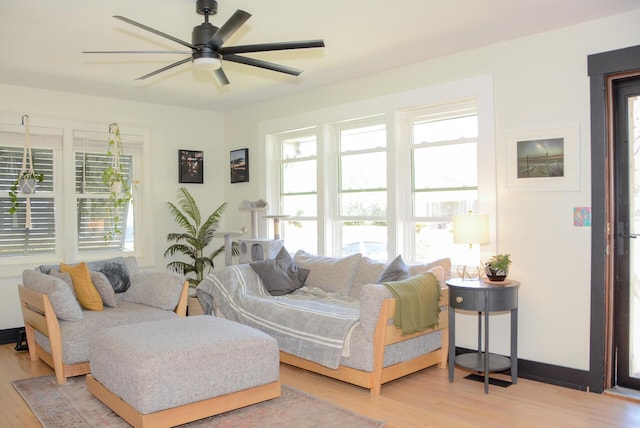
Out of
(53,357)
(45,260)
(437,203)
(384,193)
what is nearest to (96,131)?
(45,260)

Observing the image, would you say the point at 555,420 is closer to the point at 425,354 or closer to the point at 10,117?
the point at 425,354

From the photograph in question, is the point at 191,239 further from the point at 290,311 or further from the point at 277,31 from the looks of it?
the point at 277,31

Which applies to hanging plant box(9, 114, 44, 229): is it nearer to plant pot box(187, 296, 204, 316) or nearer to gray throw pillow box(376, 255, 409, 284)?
plant pot box(187, 296, 204, 316)

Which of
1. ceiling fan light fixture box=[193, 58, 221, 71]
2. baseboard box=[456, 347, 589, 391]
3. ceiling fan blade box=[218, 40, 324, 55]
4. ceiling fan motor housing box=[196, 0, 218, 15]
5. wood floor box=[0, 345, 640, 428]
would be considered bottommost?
wood floor box=[0, 345, 640, 428]

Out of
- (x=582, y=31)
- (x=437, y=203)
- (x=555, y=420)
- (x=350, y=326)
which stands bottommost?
(x=555, y=420)

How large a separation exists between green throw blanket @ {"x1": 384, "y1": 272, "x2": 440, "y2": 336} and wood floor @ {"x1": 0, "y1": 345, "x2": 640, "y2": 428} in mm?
437

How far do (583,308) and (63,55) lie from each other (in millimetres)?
4518

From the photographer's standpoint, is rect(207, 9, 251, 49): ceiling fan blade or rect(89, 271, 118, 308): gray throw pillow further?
rect(89, 271, 118, 308): gray throw pillow

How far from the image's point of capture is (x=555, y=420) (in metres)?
3.19

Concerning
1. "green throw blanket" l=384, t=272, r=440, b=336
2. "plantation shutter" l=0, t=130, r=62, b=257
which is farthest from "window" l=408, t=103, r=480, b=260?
"plantation shutter" l=0, t=130, r=62, b=257

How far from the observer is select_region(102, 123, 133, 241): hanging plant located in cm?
600

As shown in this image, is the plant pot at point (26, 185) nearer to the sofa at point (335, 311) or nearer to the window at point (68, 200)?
the window at point (68, 200)

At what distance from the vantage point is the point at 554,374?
3865 mm

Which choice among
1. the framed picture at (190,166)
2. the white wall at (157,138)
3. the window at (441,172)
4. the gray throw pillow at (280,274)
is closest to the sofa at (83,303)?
the gray throw pillow at (280,274)
